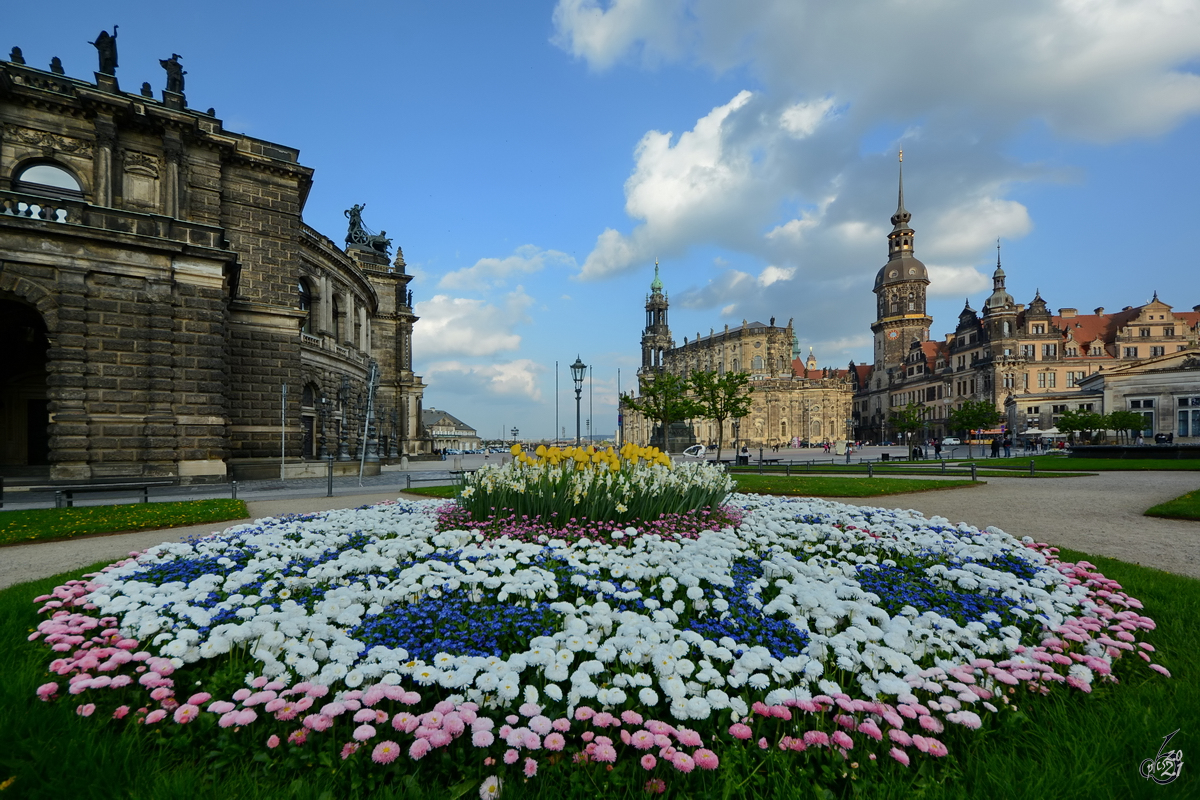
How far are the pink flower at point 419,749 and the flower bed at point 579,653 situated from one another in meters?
0.06

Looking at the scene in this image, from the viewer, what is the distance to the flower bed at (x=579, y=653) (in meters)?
2.86

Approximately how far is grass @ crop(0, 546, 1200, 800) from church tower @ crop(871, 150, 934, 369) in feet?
364

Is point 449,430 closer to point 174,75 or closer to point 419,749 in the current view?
point 174,75

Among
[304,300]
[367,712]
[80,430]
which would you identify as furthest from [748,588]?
[304,300]

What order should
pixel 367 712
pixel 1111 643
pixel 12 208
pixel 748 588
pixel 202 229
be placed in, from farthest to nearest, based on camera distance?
1. pixel 202 229
2. pixel 12 208
3. pixel 748 588
4. pixel 1111 643
5. pixel 367 712

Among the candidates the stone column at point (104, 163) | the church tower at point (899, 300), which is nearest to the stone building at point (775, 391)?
the church tower at point (899, 300)

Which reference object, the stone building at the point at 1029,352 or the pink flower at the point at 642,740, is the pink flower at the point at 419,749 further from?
the stone building at the point at 1029,352

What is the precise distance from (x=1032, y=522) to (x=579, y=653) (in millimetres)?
10703

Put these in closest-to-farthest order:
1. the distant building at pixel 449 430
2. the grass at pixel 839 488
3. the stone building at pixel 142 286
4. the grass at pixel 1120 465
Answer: the grass at pixel 839 488 < the stone building at pixel 142 286 < the grass at pixel 1120 465 < the distant building at pixel 449 430

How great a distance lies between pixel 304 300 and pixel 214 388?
1575 centimetres

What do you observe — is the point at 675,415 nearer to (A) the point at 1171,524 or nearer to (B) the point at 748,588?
(A) the point at 1171,524

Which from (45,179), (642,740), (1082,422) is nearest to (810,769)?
(642,740)

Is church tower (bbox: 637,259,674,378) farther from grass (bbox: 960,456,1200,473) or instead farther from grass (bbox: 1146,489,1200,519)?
grass (bbox: 1146,489,1200,519)

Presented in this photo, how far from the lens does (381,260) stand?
57.7 m
